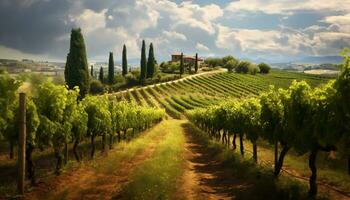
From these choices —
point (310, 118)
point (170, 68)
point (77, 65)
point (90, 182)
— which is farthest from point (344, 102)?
point (170, 68)

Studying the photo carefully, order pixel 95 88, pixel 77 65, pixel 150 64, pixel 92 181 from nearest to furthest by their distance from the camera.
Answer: pixel 92 181, pixel 77 65, pixel 95 88, pixel 150 64

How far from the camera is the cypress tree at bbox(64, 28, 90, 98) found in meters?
73.1

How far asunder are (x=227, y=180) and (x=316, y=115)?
9205mm

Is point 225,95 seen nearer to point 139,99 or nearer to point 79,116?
point 139,99

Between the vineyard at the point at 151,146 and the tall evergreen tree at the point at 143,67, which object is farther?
the tall evergreen tree at the point at 143,67

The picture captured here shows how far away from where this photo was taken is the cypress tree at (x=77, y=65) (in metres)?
73.1

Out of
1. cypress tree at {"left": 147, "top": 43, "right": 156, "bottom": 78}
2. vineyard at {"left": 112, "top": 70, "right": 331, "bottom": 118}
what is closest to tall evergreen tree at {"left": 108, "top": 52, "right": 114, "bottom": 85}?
vineyard at {"left": 112, "top": 70, "right": 331, "bottom": 118}

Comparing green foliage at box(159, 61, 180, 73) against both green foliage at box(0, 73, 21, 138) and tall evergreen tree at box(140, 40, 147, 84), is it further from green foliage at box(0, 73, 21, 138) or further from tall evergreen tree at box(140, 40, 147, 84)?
green foliage at box(0, 73, 21, 138)

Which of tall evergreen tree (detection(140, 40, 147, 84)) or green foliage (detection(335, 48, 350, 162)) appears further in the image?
tall evergreen tree (detection(140, 40, 147, 84))

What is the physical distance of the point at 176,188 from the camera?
22266 millimetres

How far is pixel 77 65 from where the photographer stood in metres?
73.5

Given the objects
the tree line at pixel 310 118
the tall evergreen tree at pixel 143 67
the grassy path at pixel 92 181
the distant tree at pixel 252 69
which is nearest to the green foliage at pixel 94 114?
the grassy path at pixel 92 181

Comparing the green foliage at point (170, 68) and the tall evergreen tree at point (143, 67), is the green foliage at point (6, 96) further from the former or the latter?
the green foliage at point (170, 68)

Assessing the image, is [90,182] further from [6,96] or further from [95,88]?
[95,88]
